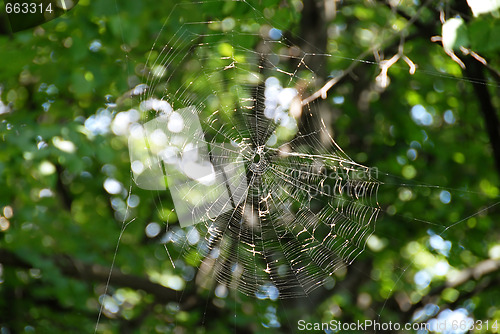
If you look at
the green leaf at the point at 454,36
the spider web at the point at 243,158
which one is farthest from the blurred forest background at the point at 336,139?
the green leaf at the point at 454,36

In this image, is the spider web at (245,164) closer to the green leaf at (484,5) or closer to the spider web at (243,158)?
the spider web at (243,158)

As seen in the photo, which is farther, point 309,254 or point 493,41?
point 309,254

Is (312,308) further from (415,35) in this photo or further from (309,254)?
(415,35)

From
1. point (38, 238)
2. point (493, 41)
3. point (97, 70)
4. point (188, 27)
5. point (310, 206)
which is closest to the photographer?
point (493, 41)

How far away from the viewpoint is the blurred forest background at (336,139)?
3424mm

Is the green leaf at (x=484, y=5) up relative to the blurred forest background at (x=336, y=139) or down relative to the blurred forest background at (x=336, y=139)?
up

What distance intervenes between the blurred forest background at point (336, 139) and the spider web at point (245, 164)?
27 cm

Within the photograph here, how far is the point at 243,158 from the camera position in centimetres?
349

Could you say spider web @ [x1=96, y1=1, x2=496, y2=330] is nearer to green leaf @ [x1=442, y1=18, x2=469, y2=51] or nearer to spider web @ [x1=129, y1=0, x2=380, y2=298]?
spider web @ [x1=129, y1=0, x2=380, y2=298]

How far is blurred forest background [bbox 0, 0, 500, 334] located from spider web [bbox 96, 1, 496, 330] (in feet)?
0.75

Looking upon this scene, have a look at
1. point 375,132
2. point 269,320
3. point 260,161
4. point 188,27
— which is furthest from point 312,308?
point 188,27

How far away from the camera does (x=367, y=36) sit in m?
4.89

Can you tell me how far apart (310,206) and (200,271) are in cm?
103

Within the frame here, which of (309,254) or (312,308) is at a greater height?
(309,254)
